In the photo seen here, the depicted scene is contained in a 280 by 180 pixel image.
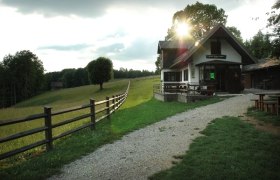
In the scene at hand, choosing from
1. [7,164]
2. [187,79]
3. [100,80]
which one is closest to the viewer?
[7,164]

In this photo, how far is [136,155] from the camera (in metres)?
7.84

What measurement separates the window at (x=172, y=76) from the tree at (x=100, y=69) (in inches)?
1146

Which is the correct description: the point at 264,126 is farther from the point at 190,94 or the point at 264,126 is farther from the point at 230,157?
the point at 190,94

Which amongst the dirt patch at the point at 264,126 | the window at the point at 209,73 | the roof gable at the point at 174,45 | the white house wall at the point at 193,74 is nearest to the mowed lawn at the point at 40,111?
the white house wall at the point at 193,74

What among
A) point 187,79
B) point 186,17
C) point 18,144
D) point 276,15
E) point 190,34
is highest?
point 186,17

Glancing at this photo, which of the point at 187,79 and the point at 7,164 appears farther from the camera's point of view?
the point at 187,79

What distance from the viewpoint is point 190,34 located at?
48156 millimetres

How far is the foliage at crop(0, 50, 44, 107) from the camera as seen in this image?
76438 mm

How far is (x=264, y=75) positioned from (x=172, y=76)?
475 inches

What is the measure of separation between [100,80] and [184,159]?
57.1m

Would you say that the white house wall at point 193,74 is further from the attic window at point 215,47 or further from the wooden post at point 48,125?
the wooden post at point 48,125

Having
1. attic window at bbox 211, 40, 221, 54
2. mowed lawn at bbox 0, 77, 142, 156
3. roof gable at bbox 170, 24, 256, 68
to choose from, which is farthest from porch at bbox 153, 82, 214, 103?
attic window at bbox 211, 40, 221, 54

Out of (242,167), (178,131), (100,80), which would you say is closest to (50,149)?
(178,131)

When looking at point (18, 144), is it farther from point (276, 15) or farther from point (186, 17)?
point (186, 17)
